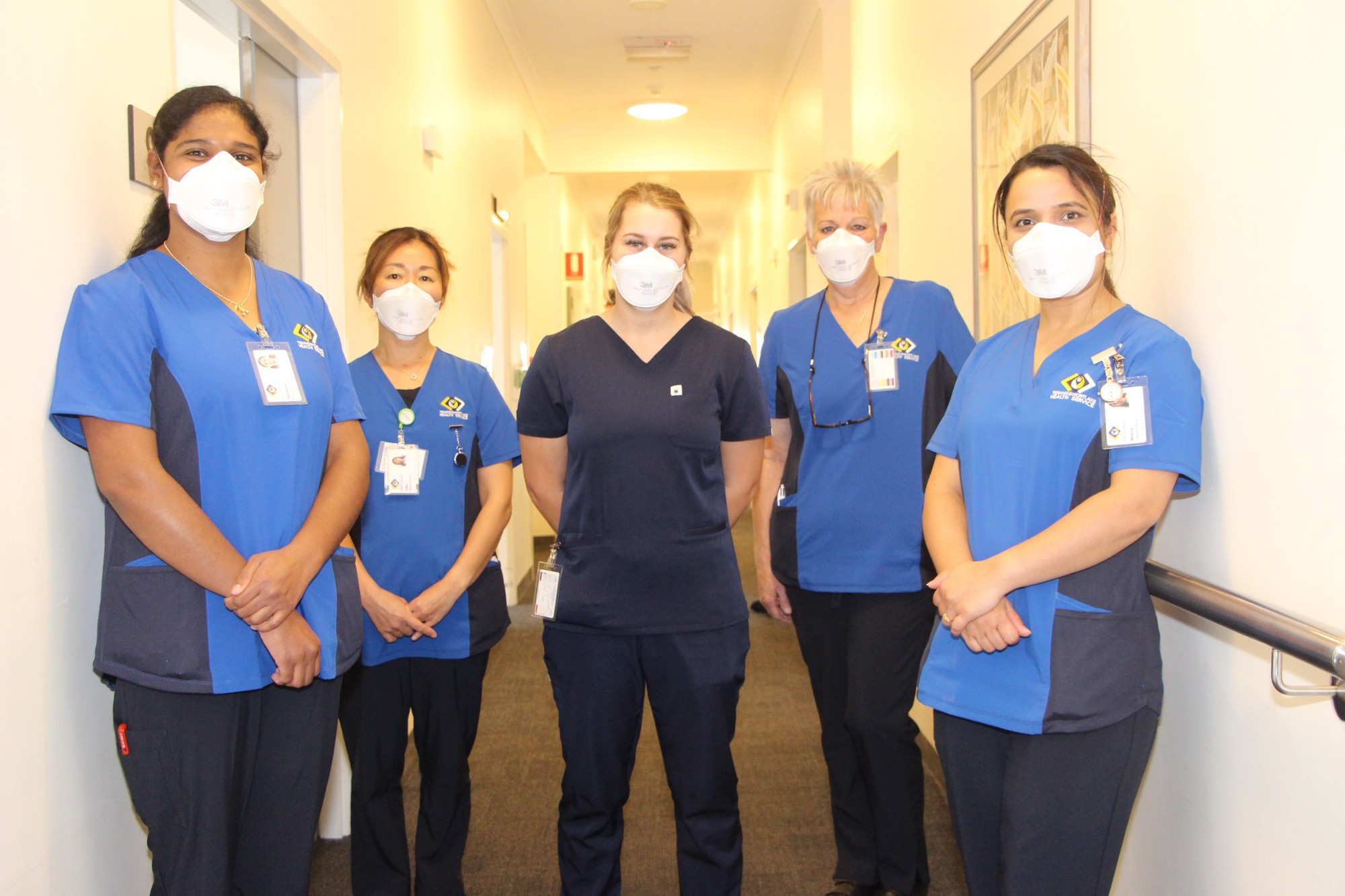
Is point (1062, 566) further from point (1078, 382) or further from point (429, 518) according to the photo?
point (429, 518)

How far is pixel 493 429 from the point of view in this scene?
239cm

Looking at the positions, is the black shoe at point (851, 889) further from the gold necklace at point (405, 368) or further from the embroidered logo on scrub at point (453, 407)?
the gold necklace at point (405, 368)

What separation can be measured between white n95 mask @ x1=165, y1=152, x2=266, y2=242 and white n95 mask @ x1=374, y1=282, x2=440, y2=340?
2.42 feet

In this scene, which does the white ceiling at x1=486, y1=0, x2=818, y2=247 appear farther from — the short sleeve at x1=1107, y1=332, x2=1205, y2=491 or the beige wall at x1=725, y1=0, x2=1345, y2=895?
the short sleeve at x1=1107, y1=332, x2=1205, y2=491

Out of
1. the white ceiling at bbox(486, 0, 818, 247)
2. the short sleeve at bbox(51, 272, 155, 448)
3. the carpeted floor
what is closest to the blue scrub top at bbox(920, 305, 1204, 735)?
the carpeted floor

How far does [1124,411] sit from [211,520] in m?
1.36

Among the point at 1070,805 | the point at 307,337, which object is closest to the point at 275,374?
the point at 307,337

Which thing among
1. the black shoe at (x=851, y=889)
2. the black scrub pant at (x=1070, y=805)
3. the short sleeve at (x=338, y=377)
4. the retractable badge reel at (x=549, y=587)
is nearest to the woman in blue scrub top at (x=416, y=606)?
the retractable badge reel at (x=549, y=587)

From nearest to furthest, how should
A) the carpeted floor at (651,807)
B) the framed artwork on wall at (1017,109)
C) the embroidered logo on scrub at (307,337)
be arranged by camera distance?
1. the embroidered logo on scrub at (307,337)
2. the framed artwork on wall at (1017,109)
3. the carpeted floor at (651,807)

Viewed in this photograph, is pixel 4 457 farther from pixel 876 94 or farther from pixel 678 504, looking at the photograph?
pixel 876 94

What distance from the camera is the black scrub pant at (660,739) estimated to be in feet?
6.35

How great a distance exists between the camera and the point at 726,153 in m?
9.11

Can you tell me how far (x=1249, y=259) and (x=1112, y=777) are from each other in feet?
2.60

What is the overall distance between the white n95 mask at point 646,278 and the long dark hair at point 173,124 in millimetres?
676
